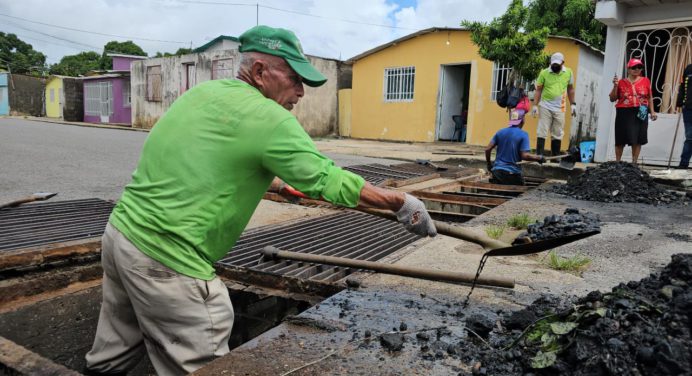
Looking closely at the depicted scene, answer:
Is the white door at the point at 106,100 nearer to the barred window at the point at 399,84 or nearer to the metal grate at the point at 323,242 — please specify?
the barred window at the point at 399,84

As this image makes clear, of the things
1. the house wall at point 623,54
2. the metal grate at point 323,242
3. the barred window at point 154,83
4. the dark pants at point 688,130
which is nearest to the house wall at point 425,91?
the house wall at point 623,54

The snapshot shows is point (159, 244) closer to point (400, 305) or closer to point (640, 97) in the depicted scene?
point (400, 305)

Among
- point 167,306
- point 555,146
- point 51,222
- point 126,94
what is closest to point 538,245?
point 167,306

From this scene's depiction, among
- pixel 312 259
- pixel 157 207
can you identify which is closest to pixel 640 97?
pixel 312 259

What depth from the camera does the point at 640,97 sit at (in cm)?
754

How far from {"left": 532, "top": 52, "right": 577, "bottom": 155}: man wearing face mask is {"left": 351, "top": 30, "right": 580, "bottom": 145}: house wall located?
3861 millimetres

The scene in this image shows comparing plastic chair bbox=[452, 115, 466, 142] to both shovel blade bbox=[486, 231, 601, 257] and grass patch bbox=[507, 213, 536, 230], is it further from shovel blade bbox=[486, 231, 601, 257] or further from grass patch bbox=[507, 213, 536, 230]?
shovel blade bbox=[486, 231, 601, 257]

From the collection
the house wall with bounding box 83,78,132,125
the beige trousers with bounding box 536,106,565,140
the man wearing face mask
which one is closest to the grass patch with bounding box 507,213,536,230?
the man wearing face mask

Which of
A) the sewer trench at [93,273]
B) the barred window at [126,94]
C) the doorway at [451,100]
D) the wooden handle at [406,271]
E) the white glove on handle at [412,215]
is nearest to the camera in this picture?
the white glove on handle at [412,215]

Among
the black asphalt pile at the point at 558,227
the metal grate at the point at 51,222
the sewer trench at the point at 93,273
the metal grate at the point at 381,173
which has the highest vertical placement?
the metal grate at the point at 381,173

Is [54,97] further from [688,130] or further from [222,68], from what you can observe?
[688,130]

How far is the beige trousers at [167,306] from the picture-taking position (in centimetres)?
190

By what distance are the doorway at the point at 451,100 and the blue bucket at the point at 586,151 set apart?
6.05 meters

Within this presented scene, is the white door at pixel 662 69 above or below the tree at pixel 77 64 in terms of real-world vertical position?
below
